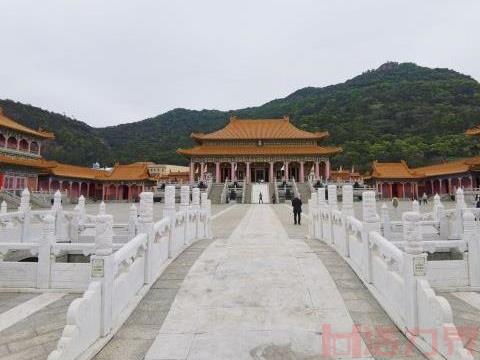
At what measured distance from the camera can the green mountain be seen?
72250 mm

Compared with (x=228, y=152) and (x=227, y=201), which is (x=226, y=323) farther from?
(x=228, y=152)

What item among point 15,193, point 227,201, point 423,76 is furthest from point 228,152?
point 423,76

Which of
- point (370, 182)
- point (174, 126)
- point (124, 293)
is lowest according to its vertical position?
point (124, 293)

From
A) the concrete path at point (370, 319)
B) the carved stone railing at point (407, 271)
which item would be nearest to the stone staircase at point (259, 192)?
the carved stone railing at point (407, 271)

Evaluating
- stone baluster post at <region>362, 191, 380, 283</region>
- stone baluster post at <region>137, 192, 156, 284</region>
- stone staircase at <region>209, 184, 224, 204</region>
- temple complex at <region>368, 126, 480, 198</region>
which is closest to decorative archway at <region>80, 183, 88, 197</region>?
stone staircase at <region>209, 184, 224, 204</region>

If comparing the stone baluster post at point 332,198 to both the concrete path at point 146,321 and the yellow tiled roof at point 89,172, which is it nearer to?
the concrete path at point 146,321

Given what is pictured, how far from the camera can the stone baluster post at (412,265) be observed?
4.12 meters

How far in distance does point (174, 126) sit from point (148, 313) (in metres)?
126

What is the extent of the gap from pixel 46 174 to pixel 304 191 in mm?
30698

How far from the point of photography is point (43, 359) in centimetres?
379

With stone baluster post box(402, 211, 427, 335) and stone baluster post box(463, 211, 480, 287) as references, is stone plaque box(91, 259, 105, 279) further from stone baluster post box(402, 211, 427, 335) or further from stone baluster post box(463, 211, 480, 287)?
stone baluster post box(463, 211, 480, 287)

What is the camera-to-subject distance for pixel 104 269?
4.27 meters

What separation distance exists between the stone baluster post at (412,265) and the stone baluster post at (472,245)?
3450 millimetres

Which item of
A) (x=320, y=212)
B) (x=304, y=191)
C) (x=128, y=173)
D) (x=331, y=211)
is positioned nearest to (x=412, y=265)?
(x=331, y=211)
